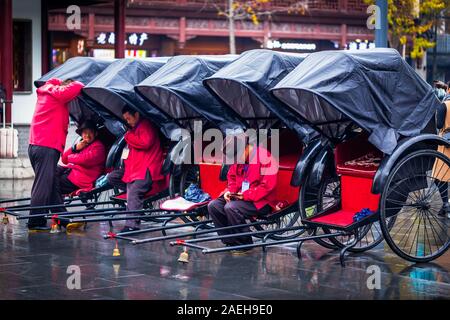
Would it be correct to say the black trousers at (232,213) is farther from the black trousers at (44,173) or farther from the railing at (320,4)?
the railing at (320,4)

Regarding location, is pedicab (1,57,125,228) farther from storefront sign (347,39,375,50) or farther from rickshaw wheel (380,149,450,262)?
storefront sign (347,39,375,50)

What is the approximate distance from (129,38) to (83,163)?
22.0 m

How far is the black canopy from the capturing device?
40.1ft

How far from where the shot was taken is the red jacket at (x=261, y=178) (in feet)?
32.1

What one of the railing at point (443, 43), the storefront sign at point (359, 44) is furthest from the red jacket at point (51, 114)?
the railing at point (443, 43)

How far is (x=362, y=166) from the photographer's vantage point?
970 cm

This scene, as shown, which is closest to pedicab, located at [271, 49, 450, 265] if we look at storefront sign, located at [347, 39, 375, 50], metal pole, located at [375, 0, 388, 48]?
metal pole, located at [375, 0, 388, 48]

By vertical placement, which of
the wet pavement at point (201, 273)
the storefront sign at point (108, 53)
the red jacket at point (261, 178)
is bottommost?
the wet pavement at point (201, 273)

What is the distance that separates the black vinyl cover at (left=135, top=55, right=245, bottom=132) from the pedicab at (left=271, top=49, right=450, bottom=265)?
129 cm

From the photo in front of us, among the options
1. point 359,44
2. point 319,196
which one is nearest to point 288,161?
point 319,196

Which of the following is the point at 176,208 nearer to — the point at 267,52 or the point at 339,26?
the point at 267,52

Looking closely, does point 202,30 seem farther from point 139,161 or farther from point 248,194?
point 248,194

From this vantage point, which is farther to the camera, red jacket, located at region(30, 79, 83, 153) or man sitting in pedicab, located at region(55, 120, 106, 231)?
man sitting in pedicab, located at region(55, 120, 106, 231)

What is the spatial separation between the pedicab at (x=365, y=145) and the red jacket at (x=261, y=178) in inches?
14.5
